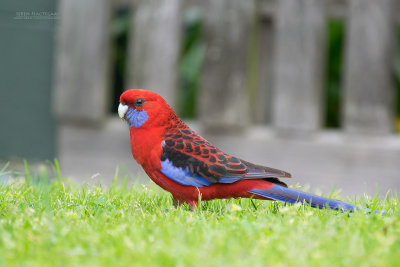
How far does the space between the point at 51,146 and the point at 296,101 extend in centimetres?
224

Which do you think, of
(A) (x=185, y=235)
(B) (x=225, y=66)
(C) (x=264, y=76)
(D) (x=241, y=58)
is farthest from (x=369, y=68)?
(A) (x=185, y=235)

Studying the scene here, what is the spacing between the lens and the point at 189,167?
3068 mm

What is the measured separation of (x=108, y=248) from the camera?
90.6 inches

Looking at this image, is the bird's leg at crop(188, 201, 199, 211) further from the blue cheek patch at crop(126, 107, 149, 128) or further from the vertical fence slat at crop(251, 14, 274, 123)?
the vertical fence slat at crop(251, 14, 274, 123)

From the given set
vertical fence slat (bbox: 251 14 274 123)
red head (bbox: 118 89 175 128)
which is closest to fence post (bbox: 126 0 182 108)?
vertical fence slat (bbox: 251 14 274 123)

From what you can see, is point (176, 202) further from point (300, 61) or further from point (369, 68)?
point (369, 68)

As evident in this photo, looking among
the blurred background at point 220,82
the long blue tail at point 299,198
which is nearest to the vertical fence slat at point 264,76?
the blurred background at point 220,82

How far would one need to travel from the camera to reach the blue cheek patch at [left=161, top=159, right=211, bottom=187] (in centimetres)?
306

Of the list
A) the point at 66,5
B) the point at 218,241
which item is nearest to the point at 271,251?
the point at 218,241

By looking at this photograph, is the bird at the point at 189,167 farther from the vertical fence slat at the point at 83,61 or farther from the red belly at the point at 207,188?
the vertical fence slat at the point at 83,61

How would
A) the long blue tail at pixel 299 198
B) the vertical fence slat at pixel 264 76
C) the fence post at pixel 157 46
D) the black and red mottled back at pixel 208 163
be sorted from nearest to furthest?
the long blue tail at pixel 299 198
the black and red mottled back at pixel 208 163
the fence post at pixel 157 46
the vertical fence slat at pixel 264 76

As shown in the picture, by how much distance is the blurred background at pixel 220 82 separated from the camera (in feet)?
16.0

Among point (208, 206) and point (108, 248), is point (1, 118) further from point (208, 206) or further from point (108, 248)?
point (108, 248)

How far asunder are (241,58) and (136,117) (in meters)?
2.05
